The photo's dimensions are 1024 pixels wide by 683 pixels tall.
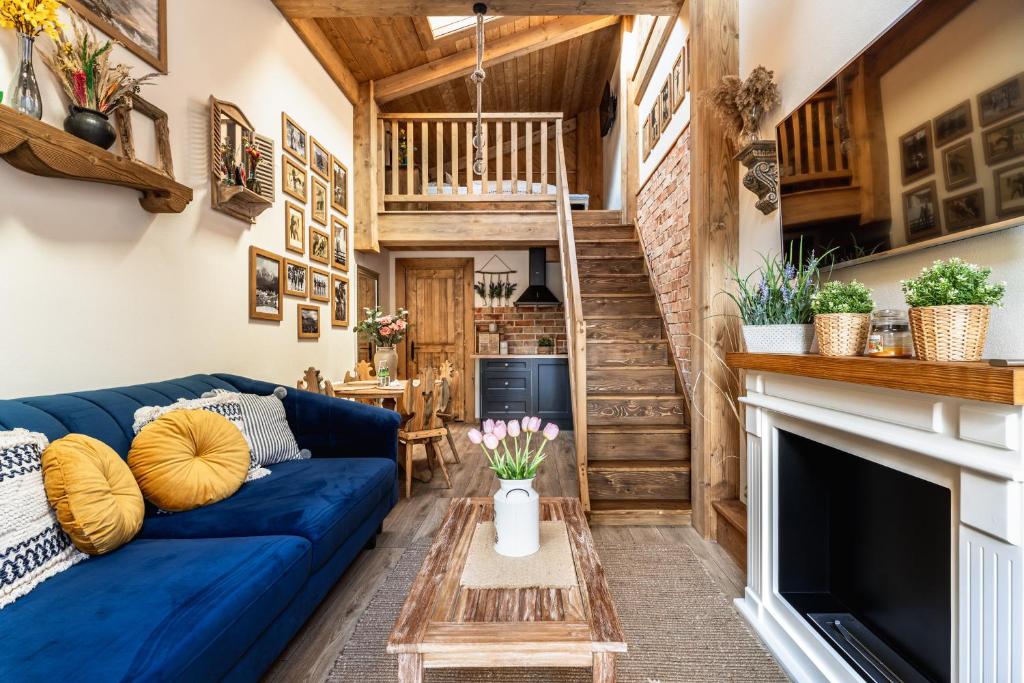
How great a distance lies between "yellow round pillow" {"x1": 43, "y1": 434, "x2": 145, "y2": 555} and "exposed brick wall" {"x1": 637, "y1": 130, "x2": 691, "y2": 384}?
117 inches

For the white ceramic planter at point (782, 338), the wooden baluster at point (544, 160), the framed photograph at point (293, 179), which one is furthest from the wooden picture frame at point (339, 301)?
the white ceramic planter at point (782, 338)

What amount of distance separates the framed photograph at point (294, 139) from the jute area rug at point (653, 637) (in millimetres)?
2922

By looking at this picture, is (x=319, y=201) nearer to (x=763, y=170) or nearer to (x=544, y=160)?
(x=544, y=160)

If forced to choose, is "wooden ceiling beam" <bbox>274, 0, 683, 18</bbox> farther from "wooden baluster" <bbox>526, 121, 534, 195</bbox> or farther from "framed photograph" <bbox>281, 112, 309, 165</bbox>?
"wooden baluster" <bbox>526, 121, 534, 195</bbox>

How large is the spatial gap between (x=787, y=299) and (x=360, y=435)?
2077mm

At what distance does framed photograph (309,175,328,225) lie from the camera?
3.76 meters

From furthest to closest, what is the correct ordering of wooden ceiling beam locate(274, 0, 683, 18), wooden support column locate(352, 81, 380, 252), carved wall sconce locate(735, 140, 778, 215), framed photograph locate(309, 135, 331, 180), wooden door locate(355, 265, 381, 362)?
wooden door locate(355, 265, 381, 362)
wooden support column locate(352, 81, 380, 252)
framed photograph locate(309, 135, 331, 180)
wooden ceiling beam locate(274, 0, 683, 18)
carved wall sconce locate(735, 140, 778, 215)

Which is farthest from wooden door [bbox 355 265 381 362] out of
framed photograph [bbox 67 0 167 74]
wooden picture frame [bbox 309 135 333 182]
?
framed photograph [bbox 67 0 167 74]

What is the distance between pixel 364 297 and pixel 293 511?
3643 millimetres

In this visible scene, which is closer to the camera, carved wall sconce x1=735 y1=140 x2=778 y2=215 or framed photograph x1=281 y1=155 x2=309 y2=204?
carved wall sconce x1=735 y1=140 x2=778 y2=215

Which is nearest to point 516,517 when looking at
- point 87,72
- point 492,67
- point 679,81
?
point 87,72

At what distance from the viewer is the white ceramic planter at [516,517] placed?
138 centimetres

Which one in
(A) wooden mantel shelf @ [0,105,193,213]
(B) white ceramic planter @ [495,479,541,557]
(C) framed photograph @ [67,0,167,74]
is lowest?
(B) white ceramic planter @ [495,479,541,557]

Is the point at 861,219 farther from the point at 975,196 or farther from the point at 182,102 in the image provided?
the point at 182,102
